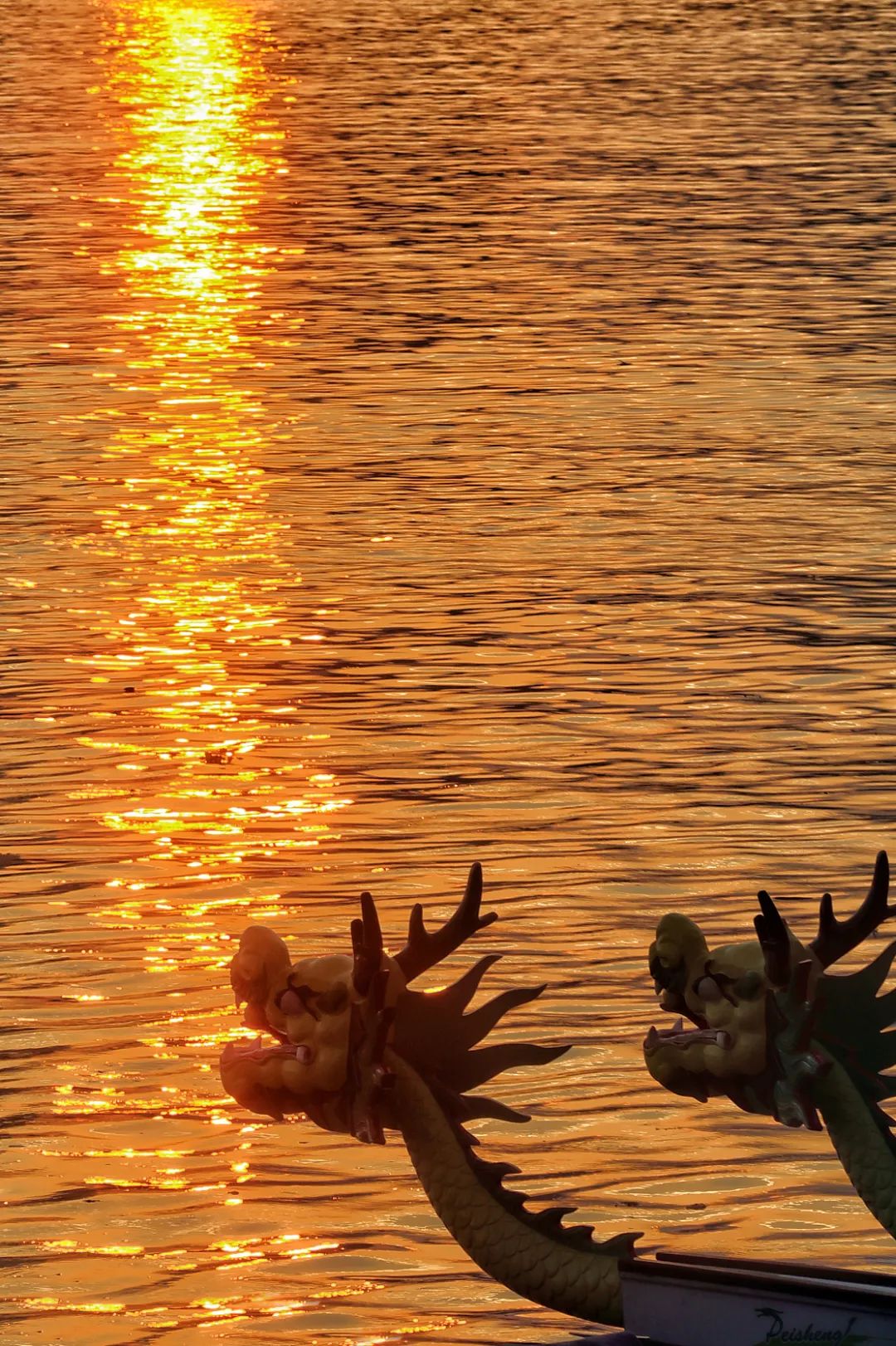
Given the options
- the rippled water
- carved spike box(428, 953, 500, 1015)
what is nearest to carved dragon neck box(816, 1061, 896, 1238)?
carved spike box(428, 953, 500, 1015)

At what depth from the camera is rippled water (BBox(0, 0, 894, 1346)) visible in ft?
37.2

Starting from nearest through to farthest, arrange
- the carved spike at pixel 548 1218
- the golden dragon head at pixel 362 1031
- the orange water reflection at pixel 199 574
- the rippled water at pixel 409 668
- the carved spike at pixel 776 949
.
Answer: the carved spike at pixel 776 949
the golden dragon head at pixel 362 1031
the carved spike at pixel 548 1218
the rippled water at pixel 409 668
the orange water reflection at pixel 199 574

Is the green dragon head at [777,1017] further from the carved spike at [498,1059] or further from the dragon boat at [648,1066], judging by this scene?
the carved spike at [498,1059]

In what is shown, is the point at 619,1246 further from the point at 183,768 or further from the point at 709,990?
the point at 183,768

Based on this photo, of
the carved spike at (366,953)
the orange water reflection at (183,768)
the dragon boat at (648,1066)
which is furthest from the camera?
the orange water reflection at (183,768)

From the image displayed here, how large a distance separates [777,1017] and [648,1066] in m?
0.46

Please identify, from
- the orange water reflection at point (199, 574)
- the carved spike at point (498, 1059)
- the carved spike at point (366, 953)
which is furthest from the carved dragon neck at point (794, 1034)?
the orange water reflection at point (199, 574)

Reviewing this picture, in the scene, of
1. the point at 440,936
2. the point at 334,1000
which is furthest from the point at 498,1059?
the point at 334,1000

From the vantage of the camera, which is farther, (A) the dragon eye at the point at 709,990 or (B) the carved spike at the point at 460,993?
(B) the carved spike at the point at 460,993

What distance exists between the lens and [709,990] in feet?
28.5

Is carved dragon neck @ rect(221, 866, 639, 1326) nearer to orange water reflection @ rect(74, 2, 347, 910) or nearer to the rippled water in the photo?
the rippled water

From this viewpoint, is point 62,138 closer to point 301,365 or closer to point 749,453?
point 301,365

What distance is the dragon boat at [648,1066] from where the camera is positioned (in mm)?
8547

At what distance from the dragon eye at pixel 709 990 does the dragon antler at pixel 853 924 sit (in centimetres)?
30
